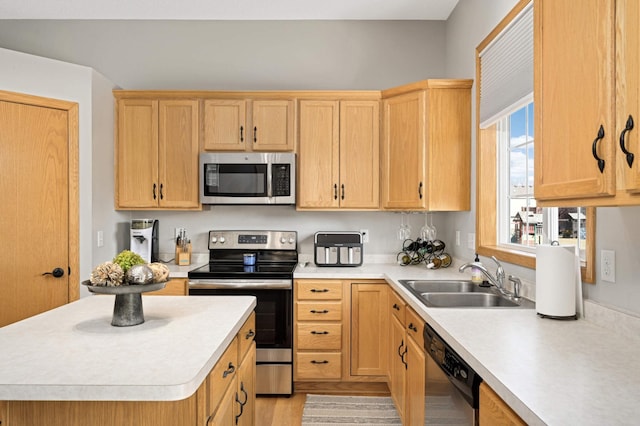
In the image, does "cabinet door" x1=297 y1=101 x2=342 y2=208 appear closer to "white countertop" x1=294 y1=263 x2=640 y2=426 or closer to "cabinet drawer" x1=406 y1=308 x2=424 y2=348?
"cabinet drawer" x1=406 y1=308 x2=424 y2=348

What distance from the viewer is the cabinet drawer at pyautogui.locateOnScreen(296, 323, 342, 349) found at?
3232mm

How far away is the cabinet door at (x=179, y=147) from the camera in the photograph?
3549mm

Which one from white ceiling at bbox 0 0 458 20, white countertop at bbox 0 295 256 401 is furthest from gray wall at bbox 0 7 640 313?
white countertop at bbox 0 295 256 401

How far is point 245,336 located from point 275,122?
204 centimetres

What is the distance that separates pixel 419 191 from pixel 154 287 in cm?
216

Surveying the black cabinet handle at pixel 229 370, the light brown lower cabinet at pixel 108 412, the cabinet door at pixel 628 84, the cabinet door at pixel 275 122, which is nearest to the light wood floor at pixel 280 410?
the black cabinet handle at pixel 229 370

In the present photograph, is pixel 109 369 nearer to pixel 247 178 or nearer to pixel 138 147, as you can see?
pixel 247 178

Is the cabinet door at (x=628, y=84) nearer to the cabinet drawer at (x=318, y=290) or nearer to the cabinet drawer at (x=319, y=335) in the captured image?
the cabinet drawer at (x=318, y=290)

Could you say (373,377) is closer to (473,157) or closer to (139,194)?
(473,157)

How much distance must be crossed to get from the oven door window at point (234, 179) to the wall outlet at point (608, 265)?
240cm

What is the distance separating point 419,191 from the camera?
323 cm

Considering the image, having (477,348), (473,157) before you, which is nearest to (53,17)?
(473,157)

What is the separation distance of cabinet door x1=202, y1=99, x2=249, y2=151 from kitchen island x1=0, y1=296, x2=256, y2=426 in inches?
82.8

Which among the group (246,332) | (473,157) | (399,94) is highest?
(399,94)
